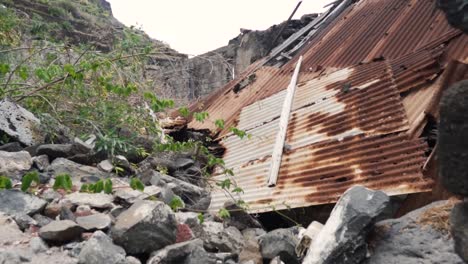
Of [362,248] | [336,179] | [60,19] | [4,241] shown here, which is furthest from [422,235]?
[60,19]

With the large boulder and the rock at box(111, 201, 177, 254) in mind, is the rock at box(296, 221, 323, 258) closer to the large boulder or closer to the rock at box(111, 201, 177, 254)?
the large boulder

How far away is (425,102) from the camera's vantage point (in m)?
3.72

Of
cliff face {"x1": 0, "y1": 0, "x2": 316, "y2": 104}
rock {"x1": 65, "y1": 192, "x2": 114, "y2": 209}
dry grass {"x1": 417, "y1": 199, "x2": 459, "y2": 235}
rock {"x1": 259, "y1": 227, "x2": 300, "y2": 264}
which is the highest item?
cliff face {"x1": 0, "y1": 0, "x2": 316, "y2": 104}

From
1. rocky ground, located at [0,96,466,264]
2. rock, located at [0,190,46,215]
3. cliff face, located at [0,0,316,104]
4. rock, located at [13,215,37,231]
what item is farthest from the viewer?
cliff face, located at [0,0,316,104]

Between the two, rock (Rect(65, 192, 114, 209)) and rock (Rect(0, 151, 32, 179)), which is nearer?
rock (Rect(65, 192, 114, 209))

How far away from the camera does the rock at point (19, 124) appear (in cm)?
380

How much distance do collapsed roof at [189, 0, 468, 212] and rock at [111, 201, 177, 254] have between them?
142cm

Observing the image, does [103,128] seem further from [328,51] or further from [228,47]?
[228,47]

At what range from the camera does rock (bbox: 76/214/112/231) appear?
253 cm

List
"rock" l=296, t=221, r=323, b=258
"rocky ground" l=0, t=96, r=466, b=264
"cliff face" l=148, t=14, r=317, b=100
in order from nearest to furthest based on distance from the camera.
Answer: "rocky ground" l=0, t=96, r=466, b=264
"rock" l=296, t=221, r=323, b=258
"cliff face" l=148, t=14, r=317, b=100

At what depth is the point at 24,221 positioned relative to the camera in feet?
8.32

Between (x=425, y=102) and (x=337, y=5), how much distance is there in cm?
681

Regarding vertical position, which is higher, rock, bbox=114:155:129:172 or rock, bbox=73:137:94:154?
rock, bbox=73:137:94:154

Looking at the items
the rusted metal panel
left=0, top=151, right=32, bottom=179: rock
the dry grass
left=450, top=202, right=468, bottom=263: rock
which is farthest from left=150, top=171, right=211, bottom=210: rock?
left=450, top=202, right=468, bottom=263: rock
